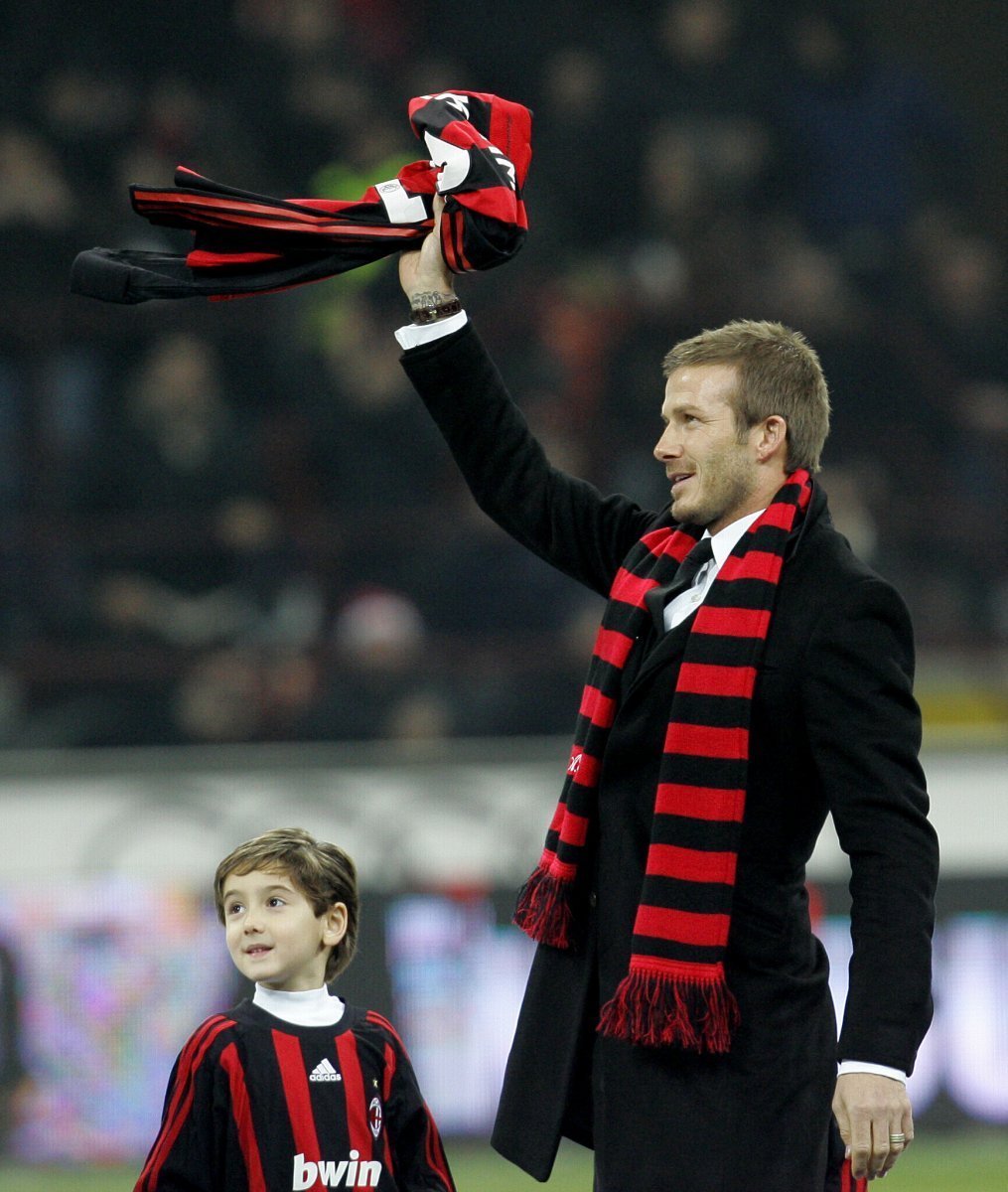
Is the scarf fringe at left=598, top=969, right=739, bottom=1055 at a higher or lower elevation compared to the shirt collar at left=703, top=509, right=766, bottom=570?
lower

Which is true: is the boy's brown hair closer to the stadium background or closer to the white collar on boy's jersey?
the white collar on boy's jersey

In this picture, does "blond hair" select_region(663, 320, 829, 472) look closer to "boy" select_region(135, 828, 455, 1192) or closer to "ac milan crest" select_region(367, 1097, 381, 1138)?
"boy" select_region(135, 828, 455, 1192)

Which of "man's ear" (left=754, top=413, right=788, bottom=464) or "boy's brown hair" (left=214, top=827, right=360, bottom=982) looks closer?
"man's ear" (left=754, top=413, right=788, bottom=464)

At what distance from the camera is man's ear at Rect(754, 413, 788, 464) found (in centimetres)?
285

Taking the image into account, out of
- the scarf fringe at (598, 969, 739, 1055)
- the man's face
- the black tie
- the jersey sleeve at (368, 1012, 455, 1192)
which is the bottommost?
the jersey sleeve at (368, 1012, 455, 1192)

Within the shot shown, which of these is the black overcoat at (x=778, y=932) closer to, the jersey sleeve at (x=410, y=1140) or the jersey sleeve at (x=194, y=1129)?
the jersey sleeve at (x=410, y=1140)

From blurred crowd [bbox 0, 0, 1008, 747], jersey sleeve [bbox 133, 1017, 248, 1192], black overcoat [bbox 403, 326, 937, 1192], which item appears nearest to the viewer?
black overcoat [bbox 403, 326, 937, 1192]

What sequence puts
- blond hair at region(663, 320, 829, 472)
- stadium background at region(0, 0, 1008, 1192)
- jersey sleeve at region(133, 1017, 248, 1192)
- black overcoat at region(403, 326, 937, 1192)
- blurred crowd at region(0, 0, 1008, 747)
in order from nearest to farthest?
black overcoat at region(403, 326, 937, 1192) → jersey sleeve at region(133, 1017, 248, 1192) → blond hair at region(663, 320, 829, 472) → stadium background at region(0, 0, 1008, 1192) → blurred crowd at region(0, 0, 1008, 747)

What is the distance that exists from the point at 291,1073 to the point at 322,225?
48.0 inches

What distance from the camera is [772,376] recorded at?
2.85 m

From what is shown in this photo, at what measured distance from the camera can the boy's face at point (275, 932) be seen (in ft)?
9.55

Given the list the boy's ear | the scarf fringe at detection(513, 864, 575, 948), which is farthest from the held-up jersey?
the scarf fringe at detection(513, 864, 575, 948)

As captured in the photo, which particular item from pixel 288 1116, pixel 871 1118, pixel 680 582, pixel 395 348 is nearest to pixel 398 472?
pixel 395 348

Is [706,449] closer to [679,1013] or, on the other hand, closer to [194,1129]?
[679,1013]
